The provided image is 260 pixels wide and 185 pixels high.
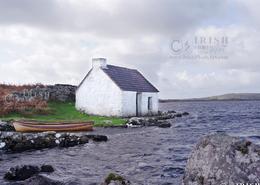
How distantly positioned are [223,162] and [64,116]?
112ft

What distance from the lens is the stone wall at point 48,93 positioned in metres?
45.4

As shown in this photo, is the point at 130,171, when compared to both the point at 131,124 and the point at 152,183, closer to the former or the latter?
the point at 152,183

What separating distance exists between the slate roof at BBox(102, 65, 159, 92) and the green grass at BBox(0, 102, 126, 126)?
4894 millimetres

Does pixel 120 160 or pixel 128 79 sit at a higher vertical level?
pixel 128 79

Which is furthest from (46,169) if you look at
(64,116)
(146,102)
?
(146,102)

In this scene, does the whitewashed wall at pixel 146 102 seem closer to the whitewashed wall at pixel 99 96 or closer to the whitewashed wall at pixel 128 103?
the whitewashed wall at pixel 128 103

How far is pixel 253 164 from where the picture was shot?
8.66 metres

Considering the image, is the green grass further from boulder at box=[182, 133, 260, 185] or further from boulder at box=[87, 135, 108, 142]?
boulder at box=[182, 133, 260, 185]

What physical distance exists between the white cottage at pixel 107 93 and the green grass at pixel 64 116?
1662mm

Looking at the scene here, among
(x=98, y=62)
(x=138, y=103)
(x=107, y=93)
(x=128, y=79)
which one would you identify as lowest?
(x=138, y=103)

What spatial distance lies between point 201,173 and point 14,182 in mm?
7436

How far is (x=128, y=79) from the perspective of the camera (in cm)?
4866

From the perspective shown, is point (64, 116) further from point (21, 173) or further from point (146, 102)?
point (21, 173)

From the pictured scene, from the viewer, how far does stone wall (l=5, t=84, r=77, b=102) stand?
45434 millimetres
